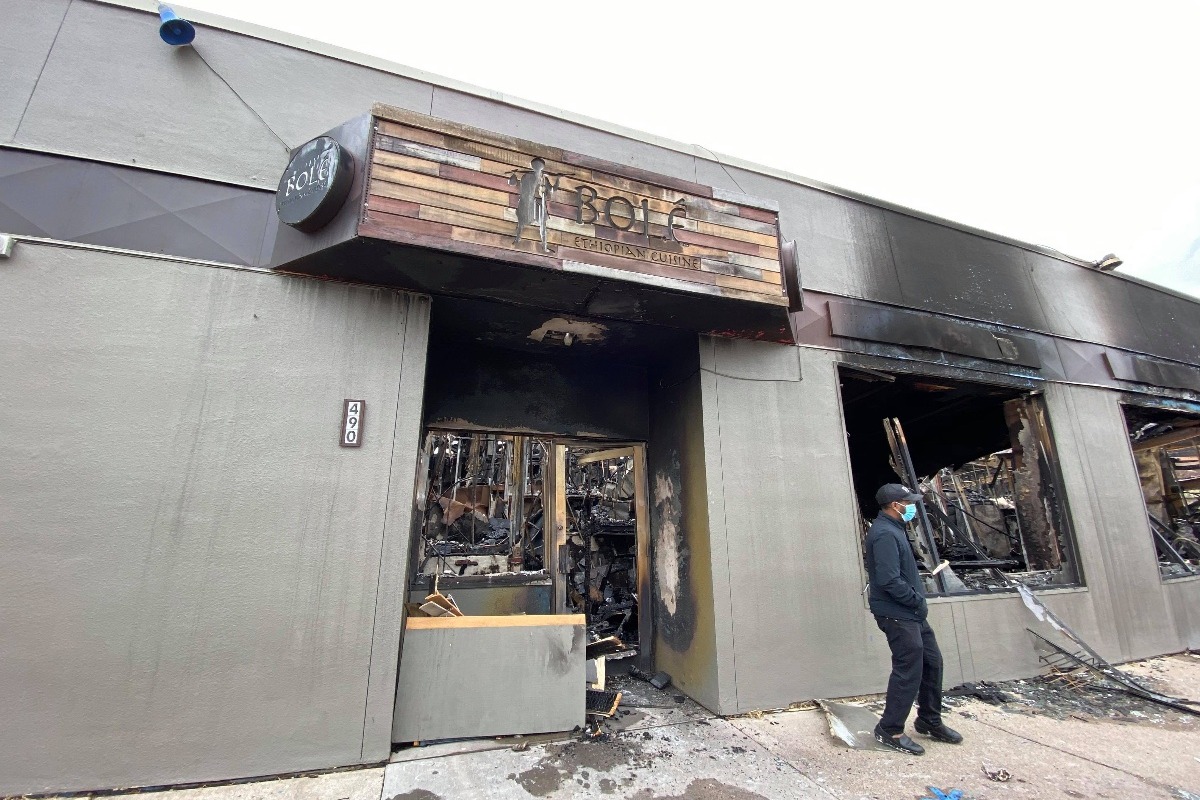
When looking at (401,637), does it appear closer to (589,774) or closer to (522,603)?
(589,774)

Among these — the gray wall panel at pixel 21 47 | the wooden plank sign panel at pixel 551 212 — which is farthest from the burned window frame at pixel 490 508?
the gray wall panel at pixel 21 47

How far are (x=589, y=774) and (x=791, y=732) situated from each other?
1.65 m

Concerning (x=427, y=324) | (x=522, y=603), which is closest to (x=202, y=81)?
(x=427, y=324)

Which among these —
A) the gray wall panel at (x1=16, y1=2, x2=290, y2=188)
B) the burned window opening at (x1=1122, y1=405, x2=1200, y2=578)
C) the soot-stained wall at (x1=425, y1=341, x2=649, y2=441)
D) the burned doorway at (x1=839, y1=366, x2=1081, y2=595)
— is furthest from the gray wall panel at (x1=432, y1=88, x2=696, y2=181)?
the burned window opening at (x1=1122, y1=405, x2=1200, y2=578)

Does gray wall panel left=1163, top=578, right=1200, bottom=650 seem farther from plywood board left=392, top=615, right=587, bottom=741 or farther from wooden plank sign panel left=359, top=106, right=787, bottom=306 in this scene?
plywood board left=392, top=615, right=587, bottom=741

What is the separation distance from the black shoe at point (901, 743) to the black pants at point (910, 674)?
0.11 feet

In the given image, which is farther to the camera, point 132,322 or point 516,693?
point 516,693

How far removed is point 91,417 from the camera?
3.18 metres

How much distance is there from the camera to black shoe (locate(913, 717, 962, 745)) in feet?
11.7

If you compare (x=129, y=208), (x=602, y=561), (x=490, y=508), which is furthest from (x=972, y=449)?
(x=129, y=208)

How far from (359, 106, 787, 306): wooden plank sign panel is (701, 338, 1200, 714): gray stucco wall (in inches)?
38.1

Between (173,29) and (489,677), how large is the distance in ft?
18.0

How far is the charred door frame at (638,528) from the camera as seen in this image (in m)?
5.36

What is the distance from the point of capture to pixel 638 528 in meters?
5.61
